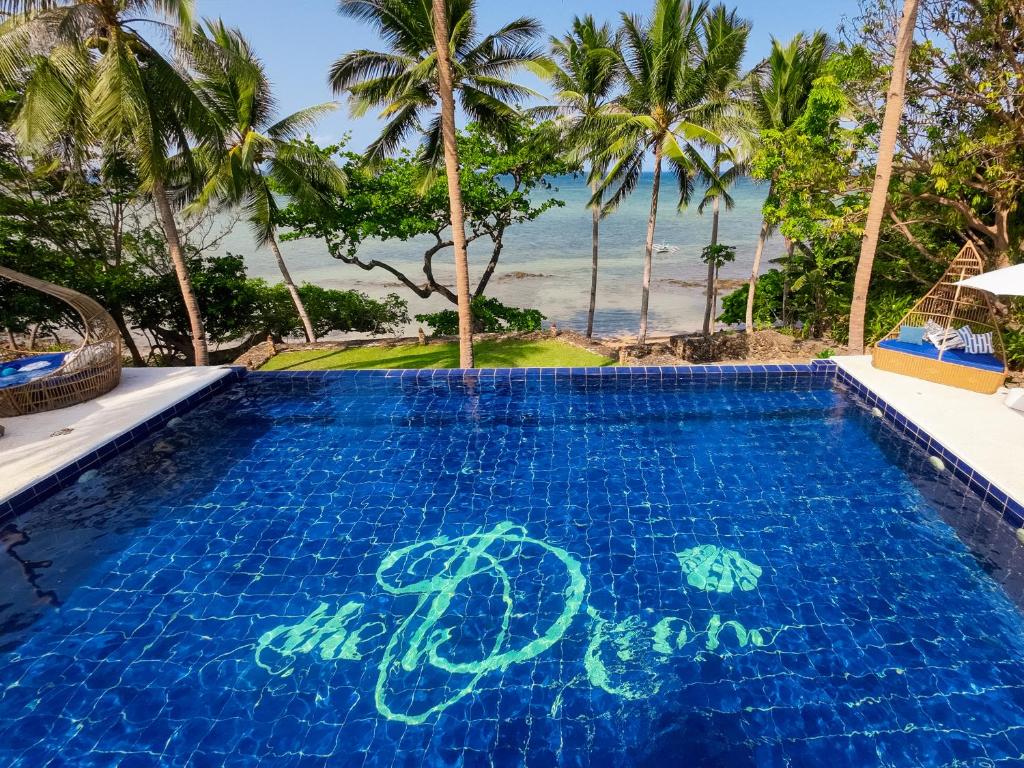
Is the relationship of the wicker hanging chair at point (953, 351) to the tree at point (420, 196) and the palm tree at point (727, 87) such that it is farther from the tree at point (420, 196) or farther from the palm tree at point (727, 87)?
the tree at point (420, 196)

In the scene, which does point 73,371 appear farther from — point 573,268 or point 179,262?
point 573,268

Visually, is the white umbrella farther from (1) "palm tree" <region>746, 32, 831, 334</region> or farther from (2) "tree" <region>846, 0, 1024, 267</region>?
(1) "palm tree" <region>746, 32, 831, 334</region>

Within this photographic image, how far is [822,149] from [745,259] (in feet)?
116

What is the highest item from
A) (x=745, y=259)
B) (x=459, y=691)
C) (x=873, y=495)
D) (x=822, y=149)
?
(x=822, y=149)

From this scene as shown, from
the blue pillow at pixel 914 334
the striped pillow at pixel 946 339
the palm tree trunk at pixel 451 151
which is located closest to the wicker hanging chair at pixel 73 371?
the palm tree trunk at pixel 451 151

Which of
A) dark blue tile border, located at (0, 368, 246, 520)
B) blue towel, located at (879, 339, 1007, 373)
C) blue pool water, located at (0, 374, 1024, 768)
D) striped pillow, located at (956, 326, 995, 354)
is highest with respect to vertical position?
striped pillow, located at (956, 326, 995, 354)

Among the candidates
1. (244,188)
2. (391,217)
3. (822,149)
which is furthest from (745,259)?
(244,188)

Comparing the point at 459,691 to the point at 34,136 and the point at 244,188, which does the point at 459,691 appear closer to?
the point at 34,136

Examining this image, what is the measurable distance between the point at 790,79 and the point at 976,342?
30.9ft

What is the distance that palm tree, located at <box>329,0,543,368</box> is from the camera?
1284 cm

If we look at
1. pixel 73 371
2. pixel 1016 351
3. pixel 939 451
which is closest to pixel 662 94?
pixel 1016 351

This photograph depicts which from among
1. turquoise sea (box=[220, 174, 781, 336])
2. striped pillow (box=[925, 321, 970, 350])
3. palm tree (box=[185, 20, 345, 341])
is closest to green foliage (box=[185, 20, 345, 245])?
palm tree (box=[185, 20, 345, 341])

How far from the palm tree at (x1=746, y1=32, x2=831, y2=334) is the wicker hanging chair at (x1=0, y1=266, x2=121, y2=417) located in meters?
17.0

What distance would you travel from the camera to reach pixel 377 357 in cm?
1677
